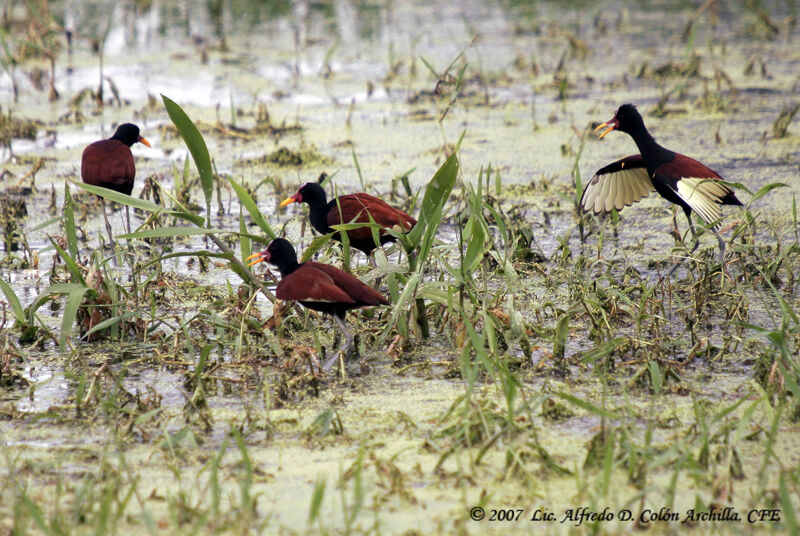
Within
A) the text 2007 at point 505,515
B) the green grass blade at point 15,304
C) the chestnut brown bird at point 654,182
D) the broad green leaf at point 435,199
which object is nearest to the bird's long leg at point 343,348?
the broad green leaf at point 435,199

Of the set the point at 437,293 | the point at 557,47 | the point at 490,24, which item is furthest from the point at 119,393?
the point at 490,24

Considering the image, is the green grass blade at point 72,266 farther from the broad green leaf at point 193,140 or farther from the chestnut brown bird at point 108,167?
the chestnut brown bird at point 108,167

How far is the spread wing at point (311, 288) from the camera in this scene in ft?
10.4

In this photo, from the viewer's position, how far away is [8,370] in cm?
325

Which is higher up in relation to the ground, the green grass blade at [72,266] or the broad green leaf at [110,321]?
the green grass blade at [72,266]

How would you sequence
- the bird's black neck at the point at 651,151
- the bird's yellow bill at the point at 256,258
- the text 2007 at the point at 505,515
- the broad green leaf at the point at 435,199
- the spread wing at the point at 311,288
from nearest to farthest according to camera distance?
the text 2007 at the point at 505,515 → the spread wing at the point at 311,288 → the broad green leaf at the point at 435,199 → the bird's yellow bill at the point at 256,258 → the bird's black neck at the point at 651,151

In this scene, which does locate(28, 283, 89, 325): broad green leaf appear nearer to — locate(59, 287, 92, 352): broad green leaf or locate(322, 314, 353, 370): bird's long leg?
locate(59, 287, 92, 352): broad green leaf

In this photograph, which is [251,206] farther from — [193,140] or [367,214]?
[367,214]

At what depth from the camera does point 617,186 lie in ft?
14.7

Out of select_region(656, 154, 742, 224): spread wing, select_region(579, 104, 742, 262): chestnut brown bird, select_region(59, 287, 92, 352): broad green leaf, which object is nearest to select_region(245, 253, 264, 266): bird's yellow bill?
select_region(59, 287, 92, 352): broad green leaf

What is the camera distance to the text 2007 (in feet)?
8.01

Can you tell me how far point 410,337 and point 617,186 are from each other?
4.75 ft

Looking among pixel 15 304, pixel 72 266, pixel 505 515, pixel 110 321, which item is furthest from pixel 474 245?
pixel 15 304

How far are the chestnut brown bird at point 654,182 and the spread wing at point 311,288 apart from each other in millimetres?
1581
